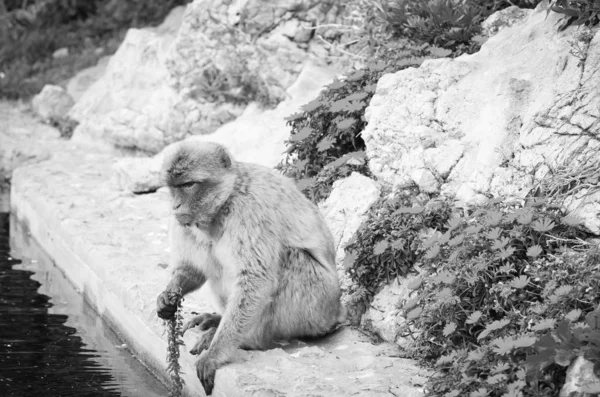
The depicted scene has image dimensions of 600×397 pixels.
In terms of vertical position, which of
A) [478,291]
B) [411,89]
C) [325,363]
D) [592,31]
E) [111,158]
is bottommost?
[111,158]

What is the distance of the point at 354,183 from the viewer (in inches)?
288

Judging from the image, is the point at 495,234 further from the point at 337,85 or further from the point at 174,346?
the point at 337,85

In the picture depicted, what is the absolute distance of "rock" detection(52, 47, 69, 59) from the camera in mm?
16516

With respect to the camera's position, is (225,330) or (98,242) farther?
(98,242)

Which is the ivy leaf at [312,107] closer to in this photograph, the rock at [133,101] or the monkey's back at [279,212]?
the monkey's back at [279,212]

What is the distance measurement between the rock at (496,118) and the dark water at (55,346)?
2.47m

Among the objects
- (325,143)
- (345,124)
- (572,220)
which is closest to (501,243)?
(572,220)

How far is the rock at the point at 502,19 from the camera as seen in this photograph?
799 centimetres

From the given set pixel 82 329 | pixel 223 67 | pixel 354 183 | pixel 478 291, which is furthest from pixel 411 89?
pixel 223 67

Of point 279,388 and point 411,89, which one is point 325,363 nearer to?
point 279,388

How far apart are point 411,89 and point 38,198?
16.1 ft

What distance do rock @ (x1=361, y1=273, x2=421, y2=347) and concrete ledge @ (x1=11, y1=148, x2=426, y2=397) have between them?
12 centimetres

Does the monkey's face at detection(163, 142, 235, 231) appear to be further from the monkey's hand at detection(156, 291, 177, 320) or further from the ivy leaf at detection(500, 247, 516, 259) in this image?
the ivy leaf at detection(500, 247, 516, 259)

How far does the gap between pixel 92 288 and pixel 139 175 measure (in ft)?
7.57
